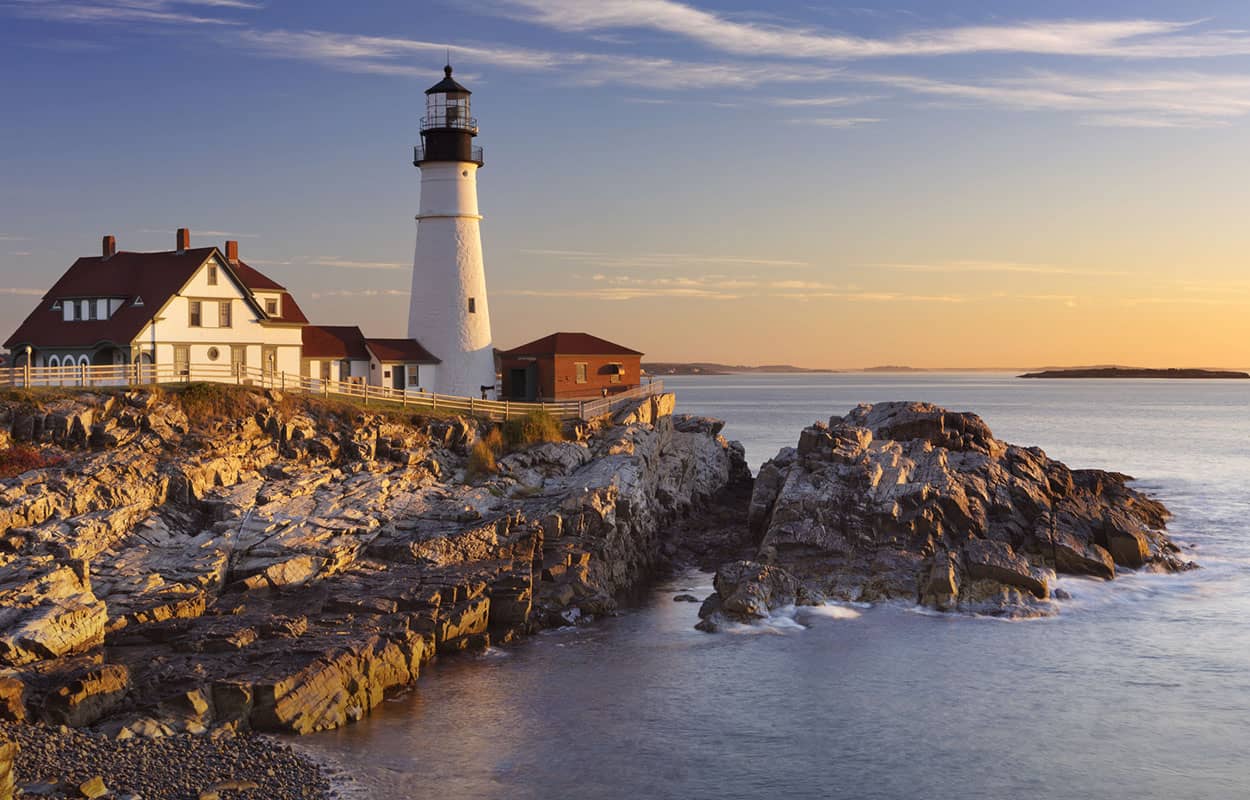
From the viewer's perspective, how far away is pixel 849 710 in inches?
871

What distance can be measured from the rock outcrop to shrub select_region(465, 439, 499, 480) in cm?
877

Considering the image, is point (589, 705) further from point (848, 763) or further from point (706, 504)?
point (706, 504)

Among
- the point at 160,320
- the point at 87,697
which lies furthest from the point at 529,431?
the point at 87,697

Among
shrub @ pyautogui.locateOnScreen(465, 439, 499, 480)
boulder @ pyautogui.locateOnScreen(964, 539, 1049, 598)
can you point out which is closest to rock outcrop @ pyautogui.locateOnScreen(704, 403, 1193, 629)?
boulder @ pyautogui.locateOnScreen(964, 539, 1049, 598)

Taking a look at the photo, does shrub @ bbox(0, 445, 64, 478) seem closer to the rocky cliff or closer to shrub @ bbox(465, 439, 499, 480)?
the rocky cliff

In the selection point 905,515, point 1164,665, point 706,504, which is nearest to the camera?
point 1164,665

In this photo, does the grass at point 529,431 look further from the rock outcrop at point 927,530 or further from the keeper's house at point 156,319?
the keeper's house at point 156,319

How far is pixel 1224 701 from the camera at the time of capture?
22516mm

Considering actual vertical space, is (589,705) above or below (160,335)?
below

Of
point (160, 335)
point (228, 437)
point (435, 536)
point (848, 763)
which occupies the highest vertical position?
point (160, 335)

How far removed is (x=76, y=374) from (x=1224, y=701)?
3240cm

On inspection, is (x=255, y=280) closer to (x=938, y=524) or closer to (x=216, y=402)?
(x=216, y=402)

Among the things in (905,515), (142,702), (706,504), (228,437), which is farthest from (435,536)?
(706,504)

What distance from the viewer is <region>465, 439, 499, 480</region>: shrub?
118 feet
